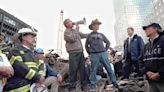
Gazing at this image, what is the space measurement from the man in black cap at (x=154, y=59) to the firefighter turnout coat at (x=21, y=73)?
89.5 inches

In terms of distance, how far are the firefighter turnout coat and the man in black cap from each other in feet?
7.46

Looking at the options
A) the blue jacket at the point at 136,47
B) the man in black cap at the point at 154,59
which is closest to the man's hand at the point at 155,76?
the man in black cap at the point at 154,59

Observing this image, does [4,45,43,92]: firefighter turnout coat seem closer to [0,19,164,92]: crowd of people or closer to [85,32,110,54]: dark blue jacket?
[0,19,164,92]: crowd of people

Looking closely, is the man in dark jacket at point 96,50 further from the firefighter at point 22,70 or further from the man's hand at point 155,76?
the firefighter at point 22,70

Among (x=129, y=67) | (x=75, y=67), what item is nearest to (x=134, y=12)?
(x=129, y=67)

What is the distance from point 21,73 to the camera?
4547 mm

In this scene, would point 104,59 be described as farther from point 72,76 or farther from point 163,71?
point 163,71

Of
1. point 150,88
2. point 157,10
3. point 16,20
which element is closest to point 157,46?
point 150,88

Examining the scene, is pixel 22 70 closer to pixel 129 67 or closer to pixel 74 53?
pixel 74 53

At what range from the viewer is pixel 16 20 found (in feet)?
310

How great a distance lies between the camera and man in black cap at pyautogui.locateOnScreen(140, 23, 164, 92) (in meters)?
5.39

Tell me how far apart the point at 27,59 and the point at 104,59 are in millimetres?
4019

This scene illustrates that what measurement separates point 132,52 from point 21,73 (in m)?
5.67

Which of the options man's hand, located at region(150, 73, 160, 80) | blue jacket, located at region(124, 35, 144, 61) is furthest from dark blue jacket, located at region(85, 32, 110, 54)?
man's hand, located at region(150, 73, 160, 80)
